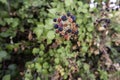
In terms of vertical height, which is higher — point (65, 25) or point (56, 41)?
point (65, 25)

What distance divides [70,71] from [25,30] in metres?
0.46

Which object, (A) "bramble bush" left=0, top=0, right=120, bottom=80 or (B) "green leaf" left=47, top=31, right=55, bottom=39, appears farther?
(A) "bramble bush" left=0, top=0, right=120, bottom=80

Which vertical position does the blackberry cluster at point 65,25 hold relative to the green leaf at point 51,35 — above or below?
above

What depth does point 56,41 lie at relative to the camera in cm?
184

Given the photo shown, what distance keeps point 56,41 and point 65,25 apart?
22cm

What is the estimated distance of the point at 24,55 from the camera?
2.12 meters

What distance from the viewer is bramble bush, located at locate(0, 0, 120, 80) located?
1.83 m

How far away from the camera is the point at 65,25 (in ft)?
5.44

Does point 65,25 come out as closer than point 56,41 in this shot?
Yes

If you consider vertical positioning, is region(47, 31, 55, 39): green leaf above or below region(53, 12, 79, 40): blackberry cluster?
below

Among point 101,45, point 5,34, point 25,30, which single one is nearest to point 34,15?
point 25,30

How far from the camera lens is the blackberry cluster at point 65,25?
5.41 feet

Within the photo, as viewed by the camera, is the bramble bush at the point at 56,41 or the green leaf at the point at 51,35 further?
the bramble bush at the point at 56,41

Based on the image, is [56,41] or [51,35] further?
[56,41]
